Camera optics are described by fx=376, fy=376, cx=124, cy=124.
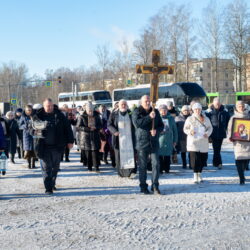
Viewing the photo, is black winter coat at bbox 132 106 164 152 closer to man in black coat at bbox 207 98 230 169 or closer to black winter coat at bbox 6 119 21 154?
man in black coat at bbox 207 98 230 169

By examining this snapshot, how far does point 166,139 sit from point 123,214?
3921mm

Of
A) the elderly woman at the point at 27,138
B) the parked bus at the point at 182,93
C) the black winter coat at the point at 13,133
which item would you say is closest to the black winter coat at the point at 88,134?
the elderly woman at the point at 27,138

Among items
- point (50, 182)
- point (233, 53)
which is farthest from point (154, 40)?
point (50, 182)

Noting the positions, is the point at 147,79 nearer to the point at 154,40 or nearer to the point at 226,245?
the point at 154,40

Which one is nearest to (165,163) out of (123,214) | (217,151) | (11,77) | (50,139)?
(217,151)

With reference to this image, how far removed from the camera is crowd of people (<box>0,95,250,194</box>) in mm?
7297

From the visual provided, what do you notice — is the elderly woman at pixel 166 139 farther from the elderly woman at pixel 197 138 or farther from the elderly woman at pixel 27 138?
the elderly woman at pixel 27 138

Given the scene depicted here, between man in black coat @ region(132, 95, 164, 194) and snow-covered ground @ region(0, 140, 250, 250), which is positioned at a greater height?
man in black coat @ region(132, 95, 164, 194)

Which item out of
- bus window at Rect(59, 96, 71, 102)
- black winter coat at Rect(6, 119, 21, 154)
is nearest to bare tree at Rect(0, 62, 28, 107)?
bus window at Rect(59, 96, 71, 102)

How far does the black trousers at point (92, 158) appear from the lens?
9.94 m

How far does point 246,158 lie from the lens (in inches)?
314

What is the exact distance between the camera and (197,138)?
8.23m

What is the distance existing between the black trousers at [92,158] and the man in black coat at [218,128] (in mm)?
3214

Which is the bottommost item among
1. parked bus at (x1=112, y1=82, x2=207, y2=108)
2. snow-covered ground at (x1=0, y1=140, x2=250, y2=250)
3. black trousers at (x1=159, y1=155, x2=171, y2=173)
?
snow-covered ground at (x1=0, y1=140, x2=250, y2=250)
